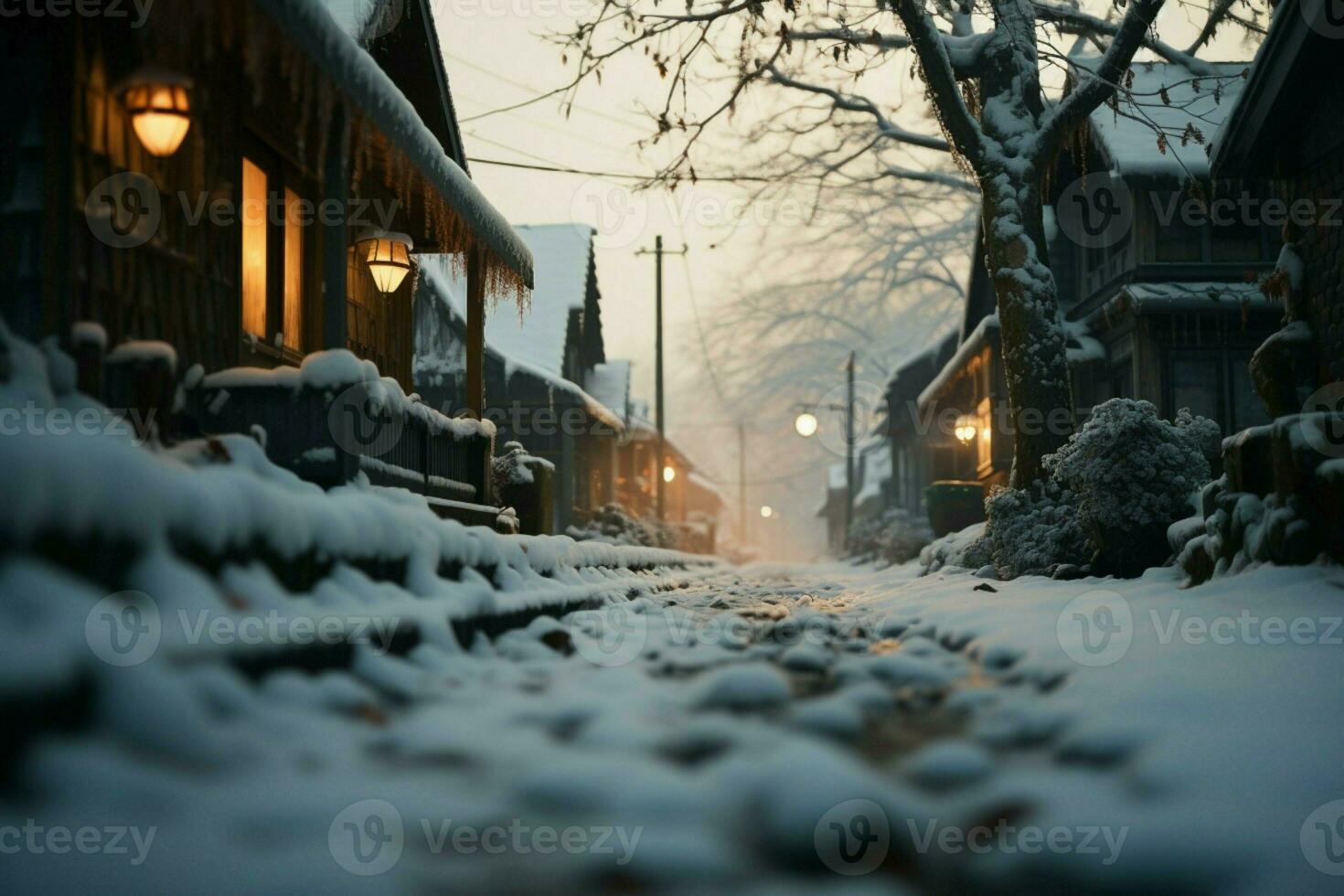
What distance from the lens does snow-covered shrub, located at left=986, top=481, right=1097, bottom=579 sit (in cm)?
957

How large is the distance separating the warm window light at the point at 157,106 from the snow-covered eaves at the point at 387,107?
0.91m

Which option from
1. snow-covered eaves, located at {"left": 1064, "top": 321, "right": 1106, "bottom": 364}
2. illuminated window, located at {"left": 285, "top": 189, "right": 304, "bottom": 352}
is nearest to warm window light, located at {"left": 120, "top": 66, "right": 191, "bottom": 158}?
illuminated window, located at {"left": 285, "top": 189, "right": 304, "bottom": 352}

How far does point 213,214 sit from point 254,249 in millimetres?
1545

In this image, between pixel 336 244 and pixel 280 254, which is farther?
pixel 280 254

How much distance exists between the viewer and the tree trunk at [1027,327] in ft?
37.3

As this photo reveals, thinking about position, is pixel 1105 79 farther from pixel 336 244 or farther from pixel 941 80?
pixel 336 244

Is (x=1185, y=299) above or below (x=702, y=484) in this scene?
above

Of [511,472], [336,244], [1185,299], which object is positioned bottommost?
[511,472]

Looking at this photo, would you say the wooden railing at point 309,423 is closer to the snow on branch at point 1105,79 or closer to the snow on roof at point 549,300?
the snow on branch at point 1105,79

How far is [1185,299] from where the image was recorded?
16000 millimetres

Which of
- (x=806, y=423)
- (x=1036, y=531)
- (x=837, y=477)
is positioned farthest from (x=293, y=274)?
(x=837, y=477)

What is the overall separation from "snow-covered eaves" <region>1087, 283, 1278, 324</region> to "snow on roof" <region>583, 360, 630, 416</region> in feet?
53.2

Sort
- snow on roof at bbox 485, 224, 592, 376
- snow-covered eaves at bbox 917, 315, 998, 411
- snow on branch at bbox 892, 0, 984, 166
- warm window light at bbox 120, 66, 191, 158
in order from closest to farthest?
1. warm window light at bbox 120, 66, 191, 158
2. snow on branch at bbox 892, 0, 984, 166
3. snow-covered eaves at bbox 917, 315, 998, 411
4. snow on roof at bbox 485, 224, 592, 376

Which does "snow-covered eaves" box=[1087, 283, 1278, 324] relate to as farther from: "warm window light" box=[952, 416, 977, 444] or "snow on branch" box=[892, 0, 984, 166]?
"warm window light" box=[952, 416, 977, 444]
